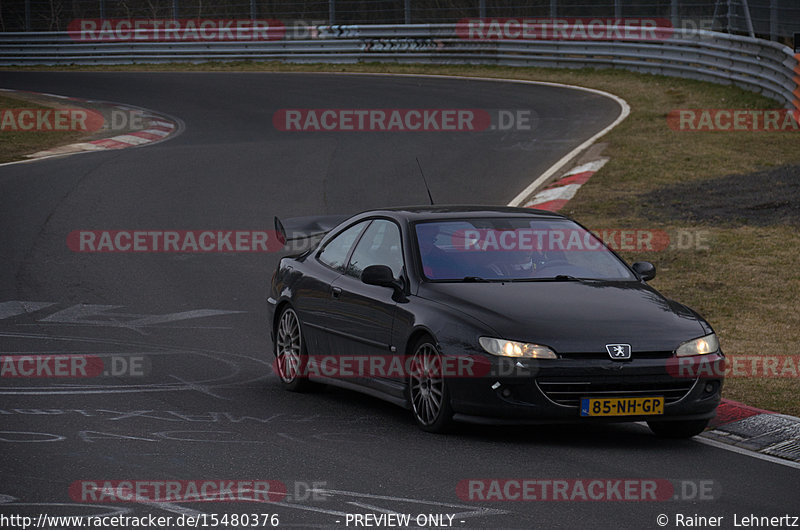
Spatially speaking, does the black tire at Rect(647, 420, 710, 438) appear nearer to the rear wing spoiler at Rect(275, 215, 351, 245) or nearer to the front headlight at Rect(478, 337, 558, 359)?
the front headlight at Rect(478, 337, 558, 359)

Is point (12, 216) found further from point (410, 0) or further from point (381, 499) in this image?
point (410, 0)

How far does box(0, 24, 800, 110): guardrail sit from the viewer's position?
25.8 m

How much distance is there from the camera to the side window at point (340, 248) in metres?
9.50

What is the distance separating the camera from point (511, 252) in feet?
28.8

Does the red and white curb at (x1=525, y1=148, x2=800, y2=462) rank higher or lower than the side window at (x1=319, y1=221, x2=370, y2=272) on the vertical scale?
lower

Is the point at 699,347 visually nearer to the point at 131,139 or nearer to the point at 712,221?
the point at 712,221

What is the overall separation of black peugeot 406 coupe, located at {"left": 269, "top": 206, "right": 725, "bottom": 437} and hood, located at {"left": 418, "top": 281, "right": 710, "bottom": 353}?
11 millimetres

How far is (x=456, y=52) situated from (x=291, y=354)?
1035 inches

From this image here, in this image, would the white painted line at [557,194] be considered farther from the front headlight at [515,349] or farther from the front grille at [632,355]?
the front headlight at [515,349]

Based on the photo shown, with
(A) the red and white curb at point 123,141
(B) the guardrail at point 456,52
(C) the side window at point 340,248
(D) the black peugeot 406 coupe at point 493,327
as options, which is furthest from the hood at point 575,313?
(A) the red and white curb at point 123,141

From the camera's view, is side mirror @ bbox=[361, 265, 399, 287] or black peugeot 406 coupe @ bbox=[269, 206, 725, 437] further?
side mirror @ bbox=[361, 265, 399, 287]

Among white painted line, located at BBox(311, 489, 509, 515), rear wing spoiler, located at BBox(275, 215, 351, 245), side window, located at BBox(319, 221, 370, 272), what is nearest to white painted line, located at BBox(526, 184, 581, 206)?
rear wing spoiler, located at BBox(275, 215, 351, 245)

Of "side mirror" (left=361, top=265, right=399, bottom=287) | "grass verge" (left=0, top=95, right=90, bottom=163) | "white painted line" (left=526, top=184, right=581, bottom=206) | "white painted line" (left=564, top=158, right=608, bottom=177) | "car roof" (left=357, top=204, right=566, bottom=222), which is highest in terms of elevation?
"car roof" (left=357, top=204, right=566, bottom=222)

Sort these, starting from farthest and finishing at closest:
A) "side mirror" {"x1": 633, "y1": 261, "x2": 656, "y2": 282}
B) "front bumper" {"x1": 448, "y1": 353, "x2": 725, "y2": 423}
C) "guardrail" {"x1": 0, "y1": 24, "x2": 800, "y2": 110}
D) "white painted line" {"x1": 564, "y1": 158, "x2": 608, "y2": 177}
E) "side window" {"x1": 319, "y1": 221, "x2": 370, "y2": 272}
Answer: "guardrail" {"x1": 0, "y1": 24, "x2": 800, "y2": 110} → "white painted line" {"x1": 564, "y1": 158, "x2": 608, "y2": 177} → "side window" {"x1": 319, "y1": 221, "x2": 370, "y2": 272} → "side mirror" {"x1": 633, "y1": 261, "x2": 656, "y2": 282} → "front bumper" {"x1": 448, "y1": 353, "x2": 725, "y2": 423}
